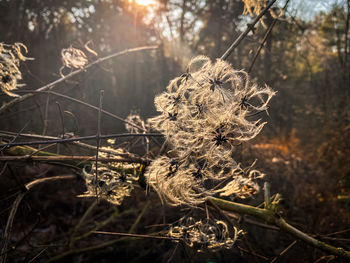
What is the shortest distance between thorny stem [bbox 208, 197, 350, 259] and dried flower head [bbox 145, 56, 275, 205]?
405mm

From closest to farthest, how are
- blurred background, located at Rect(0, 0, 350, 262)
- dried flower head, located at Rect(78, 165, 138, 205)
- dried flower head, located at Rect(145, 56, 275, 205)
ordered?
dried flower head, located at Rect(145, 56, 275, 205) → dried flower head, located at Rect(78, 165, 138, 205) → blurred background, located at Rect(0, 0, 350, 262)

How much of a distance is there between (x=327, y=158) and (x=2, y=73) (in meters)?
5.84

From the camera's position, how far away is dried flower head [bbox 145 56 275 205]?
1151 mm

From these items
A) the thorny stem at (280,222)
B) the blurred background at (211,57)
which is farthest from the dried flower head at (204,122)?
the blurred background at (211,57)

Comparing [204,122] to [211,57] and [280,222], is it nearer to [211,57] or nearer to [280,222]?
[280,222]

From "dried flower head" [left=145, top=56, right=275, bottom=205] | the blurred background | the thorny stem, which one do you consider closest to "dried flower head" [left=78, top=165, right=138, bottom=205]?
"dried flower head" [left=145, top=56, right=275, bottom=205]

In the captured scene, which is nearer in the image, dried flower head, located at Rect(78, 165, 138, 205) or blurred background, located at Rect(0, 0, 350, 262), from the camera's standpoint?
dried flower head, located at Rect(78, 165, 138, 205)

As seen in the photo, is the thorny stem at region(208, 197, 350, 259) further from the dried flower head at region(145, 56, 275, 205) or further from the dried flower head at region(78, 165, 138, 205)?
the dried flower head at region(78, 165, 138, 205)

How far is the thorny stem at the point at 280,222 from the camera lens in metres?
1.42

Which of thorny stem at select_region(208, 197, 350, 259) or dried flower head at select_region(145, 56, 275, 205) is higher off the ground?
dried flower head at select_region(145, 56, 275, 205)

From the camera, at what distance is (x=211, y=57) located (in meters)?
4.16

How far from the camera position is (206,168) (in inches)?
48.2

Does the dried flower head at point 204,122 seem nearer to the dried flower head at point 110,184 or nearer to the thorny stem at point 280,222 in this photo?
the dried flower head at point 110,184

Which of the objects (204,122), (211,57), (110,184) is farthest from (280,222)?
(211,57)
